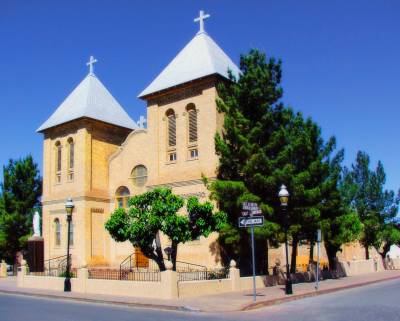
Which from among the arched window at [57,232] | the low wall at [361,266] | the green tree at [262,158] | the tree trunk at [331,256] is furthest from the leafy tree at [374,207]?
the arched window at [57,232]

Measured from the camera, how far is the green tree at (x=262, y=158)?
2384 centimetres

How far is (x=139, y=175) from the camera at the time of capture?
32.6 m

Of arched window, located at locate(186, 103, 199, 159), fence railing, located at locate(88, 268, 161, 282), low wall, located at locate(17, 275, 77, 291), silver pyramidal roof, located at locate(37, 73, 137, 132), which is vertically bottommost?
low wall, located at locate(17, 275, 77, 291)

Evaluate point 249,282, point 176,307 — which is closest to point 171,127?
point 249,282

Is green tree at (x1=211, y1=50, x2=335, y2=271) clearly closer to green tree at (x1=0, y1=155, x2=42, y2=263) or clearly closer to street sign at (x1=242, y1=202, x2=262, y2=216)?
street sign at (x1=242, y1=202, x2=262, y2=216)

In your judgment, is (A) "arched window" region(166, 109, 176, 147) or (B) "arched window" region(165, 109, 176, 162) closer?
(B) "arched window" region(165, 109, 176, 162)

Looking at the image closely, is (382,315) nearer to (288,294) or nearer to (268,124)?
(288,294)

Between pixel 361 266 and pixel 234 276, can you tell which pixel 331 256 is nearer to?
pixel 361 266

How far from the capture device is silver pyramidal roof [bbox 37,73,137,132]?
3459 centimetres

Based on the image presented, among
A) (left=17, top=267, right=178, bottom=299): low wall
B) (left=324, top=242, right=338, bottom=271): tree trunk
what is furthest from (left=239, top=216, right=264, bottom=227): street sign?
(left=324, top=242, right=338, bottom=271): tree trunk

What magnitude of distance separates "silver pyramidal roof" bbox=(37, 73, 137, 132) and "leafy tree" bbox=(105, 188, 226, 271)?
44.0 ft

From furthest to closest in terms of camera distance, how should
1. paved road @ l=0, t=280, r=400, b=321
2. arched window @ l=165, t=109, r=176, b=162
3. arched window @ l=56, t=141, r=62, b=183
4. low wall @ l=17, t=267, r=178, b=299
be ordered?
1. arched window @ l=56, t=141, r=62, b=183
2. arched window @ l=165, t=109, r=176, b=162
3. low wall @ l=17, t=267, r=178, b=299
4. paved road @ l=0, t=280, r=400, b=321

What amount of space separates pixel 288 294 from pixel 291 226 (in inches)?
201

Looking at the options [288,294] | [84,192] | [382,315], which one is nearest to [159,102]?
[84,192]
